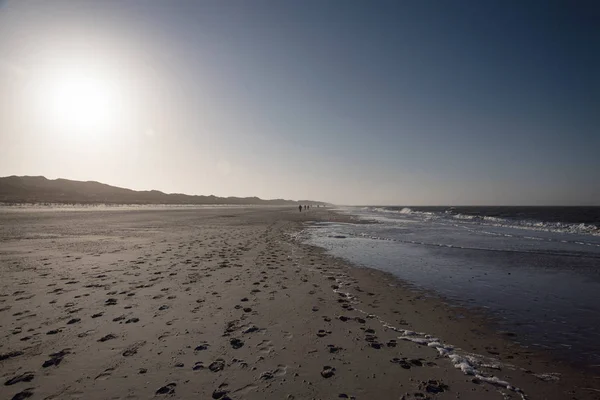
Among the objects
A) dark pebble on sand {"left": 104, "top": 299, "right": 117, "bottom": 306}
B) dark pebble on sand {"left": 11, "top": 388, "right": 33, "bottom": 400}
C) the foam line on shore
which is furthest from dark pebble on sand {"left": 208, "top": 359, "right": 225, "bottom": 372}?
dark pebble on sand {"left": 104, "top": 299, "right": 117, "bottom": 306}

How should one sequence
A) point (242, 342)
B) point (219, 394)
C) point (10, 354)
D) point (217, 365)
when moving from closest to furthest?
point (219, 394)
point (217, 365)
point (10, 354)
point (242, 342)

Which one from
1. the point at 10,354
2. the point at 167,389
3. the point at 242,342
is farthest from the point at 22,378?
the point at 242,342

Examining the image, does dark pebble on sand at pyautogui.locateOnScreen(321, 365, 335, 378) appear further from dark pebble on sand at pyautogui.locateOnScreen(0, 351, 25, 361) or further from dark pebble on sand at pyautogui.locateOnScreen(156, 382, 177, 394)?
dark pebble on sand at pyautogui.locateOnScreen(0, 351, 25, 361)

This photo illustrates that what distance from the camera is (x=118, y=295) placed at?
28.4ft

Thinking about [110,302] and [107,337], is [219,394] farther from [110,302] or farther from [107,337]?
[110,302]

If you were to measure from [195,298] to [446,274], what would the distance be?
36.3 ft

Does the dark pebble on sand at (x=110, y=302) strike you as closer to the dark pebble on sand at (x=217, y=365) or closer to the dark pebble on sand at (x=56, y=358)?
the dark pebble on sand at (x=56, y=358)

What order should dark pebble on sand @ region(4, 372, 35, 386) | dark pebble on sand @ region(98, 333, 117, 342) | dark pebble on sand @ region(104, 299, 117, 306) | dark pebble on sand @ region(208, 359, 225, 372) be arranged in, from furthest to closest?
dark pebble on sand @ region(104, 299, 117, 306)
dark pebble on sand @ region(98, 333, 117, 342)
dark pebble on sand @ region(208, 359, 225, 372)
dark pebble on sand @ region(4, 372, 35, 386)

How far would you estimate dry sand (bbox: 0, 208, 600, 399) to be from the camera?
4438 mm

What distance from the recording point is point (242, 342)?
5.90 meters

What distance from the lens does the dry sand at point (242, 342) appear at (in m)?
4.44

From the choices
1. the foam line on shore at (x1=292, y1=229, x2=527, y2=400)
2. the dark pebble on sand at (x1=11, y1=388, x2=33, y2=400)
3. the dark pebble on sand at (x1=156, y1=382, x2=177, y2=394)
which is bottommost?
the foam line on shore at (x1=292, y1=229, x2=527, y2=400)

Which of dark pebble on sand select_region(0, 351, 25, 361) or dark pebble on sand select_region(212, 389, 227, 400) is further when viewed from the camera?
dark pebble on sand select_region(0, 351, 25, 361)

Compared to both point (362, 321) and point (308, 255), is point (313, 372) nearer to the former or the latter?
point (362, 321)
